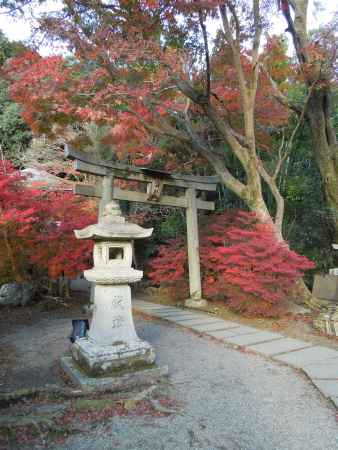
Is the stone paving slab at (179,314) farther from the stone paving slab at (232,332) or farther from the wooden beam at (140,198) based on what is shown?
the wooden beam at (140,198)

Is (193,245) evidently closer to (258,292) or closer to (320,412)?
(258,292)

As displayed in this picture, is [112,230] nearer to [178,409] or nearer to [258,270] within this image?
[178,409]

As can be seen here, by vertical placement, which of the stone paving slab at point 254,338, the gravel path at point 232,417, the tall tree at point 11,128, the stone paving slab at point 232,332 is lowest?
the gravel path at point 232,417

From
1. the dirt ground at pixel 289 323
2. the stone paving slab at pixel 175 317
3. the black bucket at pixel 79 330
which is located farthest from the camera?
the stone paving slab at pixel 175 317

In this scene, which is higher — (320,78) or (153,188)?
(320,78)

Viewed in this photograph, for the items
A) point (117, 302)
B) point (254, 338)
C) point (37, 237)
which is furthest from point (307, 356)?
point (37, 237)

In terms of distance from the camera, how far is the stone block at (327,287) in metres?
7.03

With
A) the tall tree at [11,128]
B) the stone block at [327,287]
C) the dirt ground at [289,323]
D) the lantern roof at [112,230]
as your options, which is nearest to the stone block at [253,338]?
the dirt ground at [289,323]

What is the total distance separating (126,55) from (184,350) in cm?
576

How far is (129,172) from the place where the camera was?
7.23 m

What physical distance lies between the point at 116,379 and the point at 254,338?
2.54 meters

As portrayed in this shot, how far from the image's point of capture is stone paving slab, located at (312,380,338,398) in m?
3.22

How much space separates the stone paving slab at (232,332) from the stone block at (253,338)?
127 mm

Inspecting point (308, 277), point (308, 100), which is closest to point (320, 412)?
point (308, 277)
